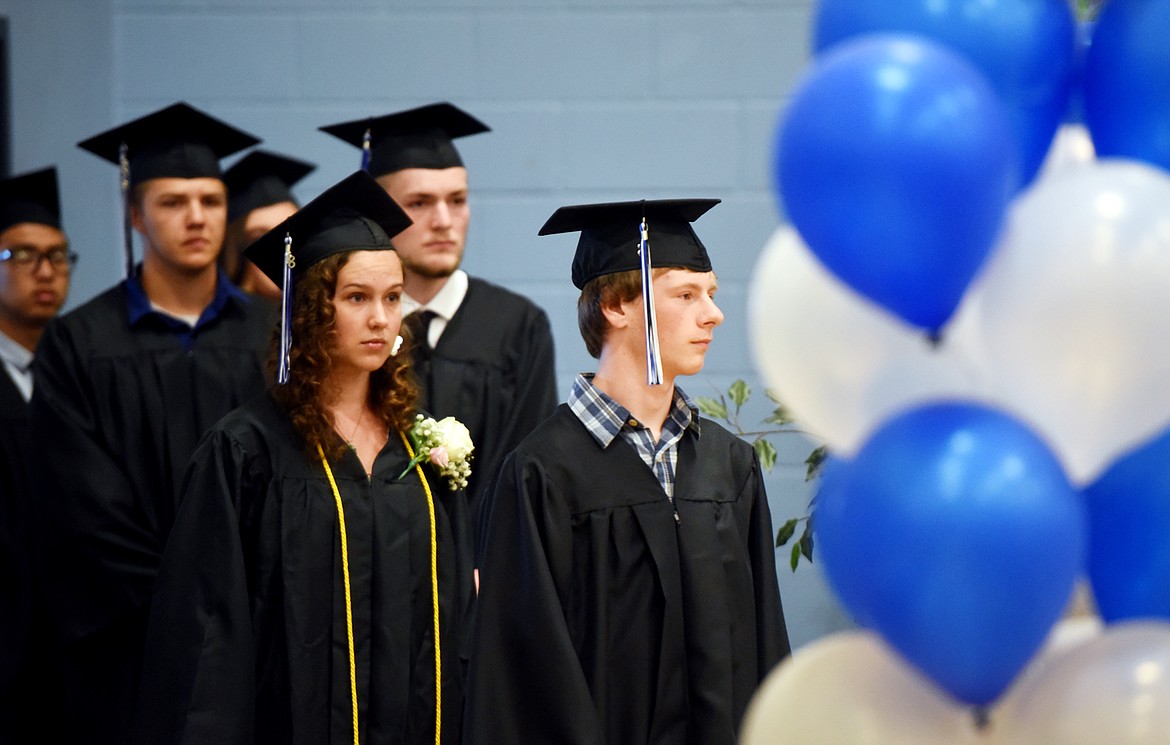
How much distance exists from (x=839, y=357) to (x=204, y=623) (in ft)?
6.14

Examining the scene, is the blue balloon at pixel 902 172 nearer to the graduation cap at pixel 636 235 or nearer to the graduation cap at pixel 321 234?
the graduation cap at pixel 636 235

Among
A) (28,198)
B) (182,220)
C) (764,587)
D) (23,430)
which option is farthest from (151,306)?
(764,587)

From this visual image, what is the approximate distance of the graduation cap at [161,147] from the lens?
4301mm

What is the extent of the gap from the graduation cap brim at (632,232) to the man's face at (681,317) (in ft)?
0.11

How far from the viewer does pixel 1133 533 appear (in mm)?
1752

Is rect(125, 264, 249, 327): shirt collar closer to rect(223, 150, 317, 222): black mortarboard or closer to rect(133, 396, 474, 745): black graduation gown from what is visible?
rect(223, 150, 317, 222): black mortarboard

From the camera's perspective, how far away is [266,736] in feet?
10.8

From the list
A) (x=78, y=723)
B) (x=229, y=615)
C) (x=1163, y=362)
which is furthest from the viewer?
(x=78, y=723)

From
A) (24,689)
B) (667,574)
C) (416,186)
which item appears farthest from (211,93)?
(667,574)

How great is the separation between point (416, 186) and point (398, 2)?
1.14m

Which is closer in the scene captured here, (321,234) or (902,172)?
(902,172)

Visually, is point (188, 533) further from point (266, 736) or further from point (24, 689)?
point (24, 689)

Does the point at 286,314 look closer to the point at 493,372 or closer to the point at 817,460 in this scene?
the point at 493,372

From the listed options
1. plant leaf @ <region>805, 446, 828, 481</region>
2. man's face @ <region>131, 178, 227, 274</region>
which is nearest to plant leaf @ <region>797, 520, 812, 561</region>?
plant leaf @ <region>805, 446, 828, 481</region>
